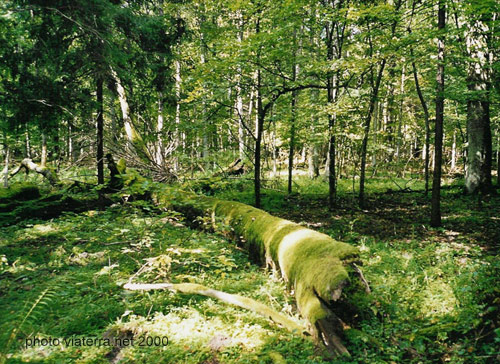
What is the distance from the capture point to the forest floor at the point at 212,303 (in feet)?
9.73

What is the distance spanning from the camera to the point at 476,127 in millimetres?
11812

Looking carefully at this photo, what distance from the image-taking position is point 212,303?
161 inches

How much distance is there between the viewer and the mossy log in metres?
3.23

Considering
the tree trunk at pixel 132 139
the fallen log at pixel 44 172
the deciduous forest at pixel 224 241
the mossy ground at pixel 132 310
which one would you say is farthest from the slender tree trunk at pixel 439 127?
the fallen log at pixel 44 172

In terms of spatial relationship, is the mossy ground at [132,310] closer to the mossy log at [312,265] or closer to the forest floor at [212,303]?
the forest floor at [212,303]

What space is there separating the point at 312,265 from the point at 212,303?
1.60m

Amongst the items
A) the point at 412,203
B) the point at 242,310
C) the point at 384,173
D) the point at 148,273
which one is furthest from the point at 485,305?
the point at 384,173

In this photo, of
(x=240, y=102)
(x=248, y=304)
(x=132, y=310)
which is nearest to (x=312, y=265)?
(x=248, y=304)

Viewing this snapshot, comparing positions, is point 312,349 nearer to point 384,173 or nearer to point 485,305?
point 485,305

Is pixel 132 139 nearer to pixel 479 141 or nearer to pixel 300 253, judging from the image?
pixel 300 253

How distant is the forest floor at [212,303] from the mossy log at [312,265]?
0.79 ft

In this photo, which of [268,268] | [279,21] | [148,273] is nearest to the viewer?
[148,273]

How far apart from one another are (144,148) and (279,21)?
23.1ft

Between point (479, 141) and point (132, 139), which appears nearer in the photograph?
point (132, 139)
